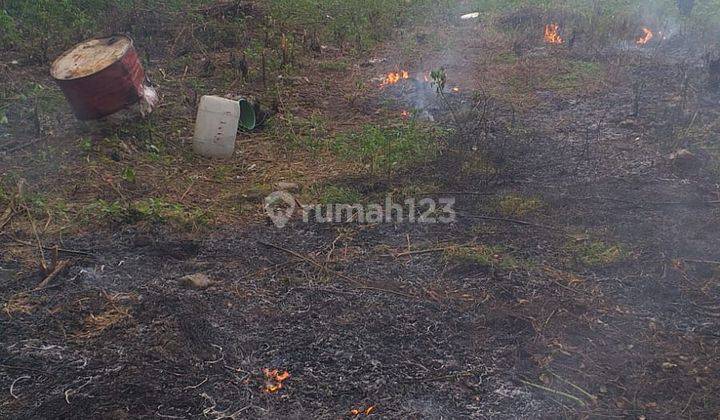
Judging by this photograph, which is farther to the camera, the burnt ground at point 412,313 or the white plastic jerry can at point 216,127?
the white plastic jerry can at point 216,127

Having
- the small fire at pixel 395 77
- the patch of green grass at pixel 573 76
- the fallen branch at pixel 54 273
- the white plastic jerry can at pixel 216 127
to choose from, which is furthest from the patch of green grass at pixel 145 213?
the patch of green grass at pixel 573 76

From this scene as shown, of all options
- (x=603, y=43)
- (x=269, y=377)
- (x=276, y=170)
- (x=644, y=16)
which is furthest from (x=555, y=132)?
(x=644, y=16)

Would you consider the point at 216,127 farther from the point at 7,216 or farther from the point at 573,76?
the point at 573,76

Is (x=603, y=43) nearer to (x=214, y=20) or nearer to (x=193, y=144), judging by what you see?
(x=214, y=20)

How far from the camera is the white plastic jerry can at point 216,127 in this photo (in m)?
5.64

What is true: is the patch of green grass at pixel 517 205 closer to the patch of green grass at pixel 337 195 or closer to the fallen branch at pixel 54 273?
the patch of green grass at pixel 337 195

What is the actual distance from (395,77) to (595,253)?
431 centimetres

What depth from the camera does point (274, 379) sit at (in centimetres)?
302

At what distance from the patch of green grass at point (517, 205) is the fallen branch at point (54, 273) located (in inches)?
122

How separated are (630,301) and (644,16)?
27.3 ft

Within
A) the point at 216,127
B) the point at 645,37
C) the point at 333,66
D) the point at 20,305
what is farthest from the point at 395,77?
the point at 20,305

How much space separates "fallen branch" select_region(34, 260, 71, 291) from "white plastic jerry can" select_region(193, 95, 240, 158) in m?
2.10

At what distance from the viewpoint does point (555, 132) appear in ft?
20.5

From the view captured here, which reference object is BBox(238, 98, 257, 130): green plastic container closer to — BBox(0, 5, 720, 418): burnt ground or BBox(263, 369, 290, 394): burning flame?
BBox(0, 5, 720, 418): burnt ground
